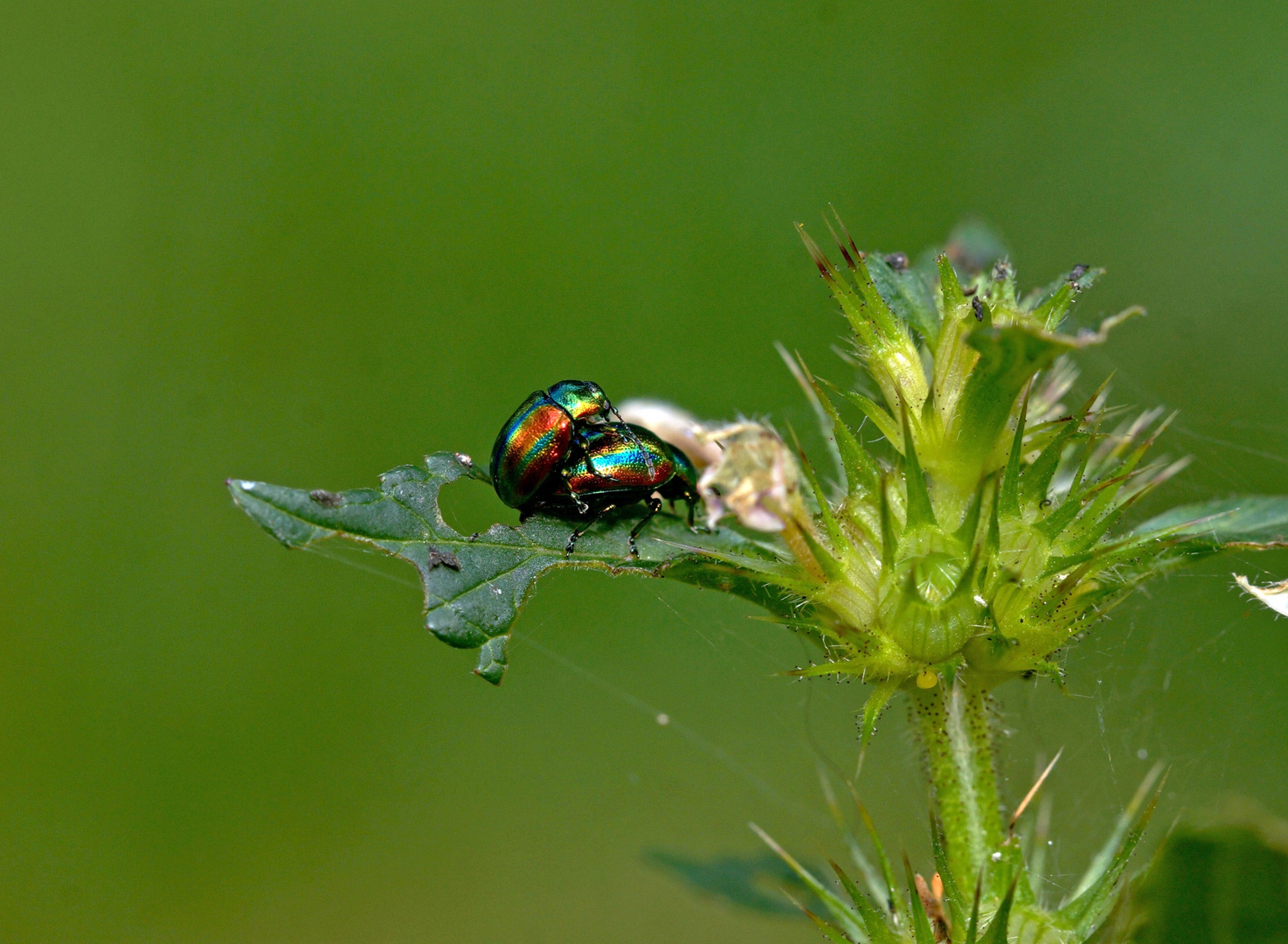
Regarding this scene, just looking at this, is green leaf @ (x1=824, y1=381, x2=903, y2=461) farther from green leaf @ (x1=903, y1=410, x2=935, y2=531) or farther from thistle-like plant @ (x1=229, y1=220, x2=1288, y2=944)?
green leaf @ (x1=903, y1=410, x2=935, y2=531)

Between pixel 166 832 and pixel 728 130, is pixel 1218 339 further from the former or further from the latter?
pixel 166 832

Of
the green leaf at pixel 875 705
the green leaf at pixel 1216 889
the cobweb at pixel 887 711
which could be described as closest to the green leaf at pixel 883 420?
the green leaf at pixel 875 705

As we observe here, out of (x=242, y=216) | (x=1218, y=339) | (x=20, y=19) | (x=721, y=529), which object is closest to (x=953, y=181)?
(x=1218, y=339)

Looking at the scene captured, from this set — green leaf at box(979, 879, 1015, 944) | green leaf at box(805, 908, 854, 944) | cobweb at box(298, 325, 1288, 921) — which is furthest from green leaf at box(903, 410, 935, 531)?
cobweb at box(298, 325, 1288, 921)

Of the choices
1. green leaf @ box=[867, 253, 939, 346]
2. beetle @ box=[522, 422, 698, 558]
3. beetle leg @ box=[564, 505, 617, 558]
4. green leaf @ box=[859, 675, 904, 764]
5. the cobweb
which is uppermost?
green leaf @ box=[867, 253, 939, 346]

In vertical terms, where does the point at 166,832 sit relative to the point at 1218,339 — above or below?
below

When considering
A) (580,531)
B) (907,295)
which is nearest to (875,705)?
(580,531)
